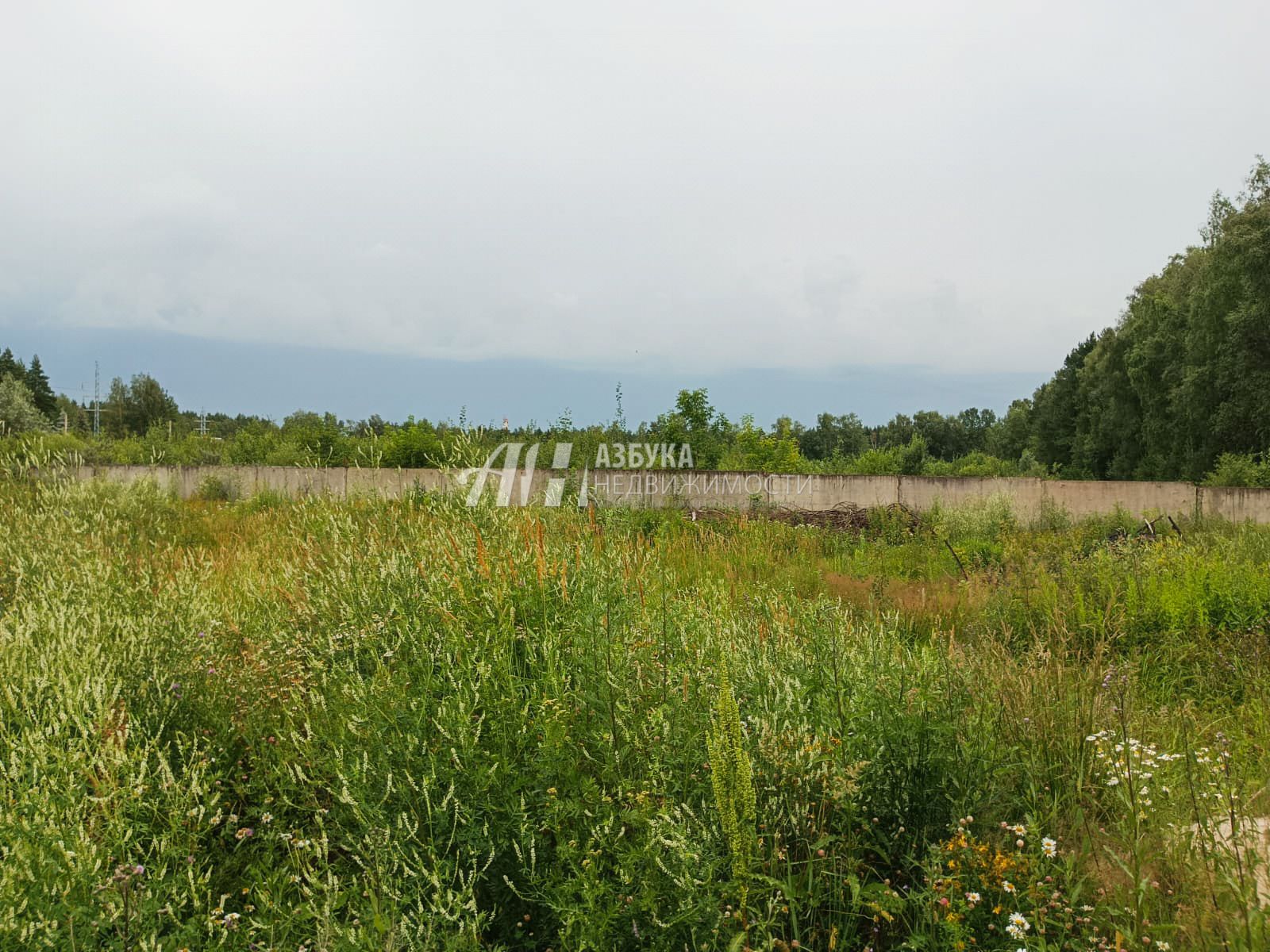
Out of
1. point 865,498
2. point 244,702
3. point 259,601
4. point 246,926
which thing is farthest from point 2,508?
point 865,498

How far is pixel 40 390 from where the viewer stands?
63.6 m

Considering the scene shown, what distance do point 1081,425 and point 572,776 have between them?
4827cm

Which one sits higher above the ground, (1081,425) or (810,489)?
(1081,425)

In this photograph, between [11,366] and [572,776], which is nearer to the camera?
[572,776]

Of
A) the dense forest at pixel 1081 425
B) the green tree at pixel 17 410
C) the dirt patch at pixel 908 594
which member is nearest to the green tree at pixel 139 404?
the dense forest at pixel 1081 425

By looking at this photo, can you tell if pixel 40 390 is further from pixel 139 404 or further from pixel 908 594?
pixel 908 594

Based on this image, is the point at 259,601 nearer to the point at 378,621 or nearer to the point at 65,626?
the point at 65,626

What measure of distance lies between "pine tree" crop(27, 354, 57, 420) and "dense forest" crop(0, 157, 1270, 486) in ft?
8.17

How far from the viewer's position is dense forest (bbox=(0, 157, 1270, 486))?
49.3 feet

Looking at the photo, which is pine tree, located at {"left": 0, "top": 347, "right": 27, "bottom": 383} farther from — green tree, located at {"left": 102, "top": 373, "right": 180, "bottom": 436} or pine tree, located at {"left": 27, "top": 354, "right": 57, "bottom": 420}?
green tree, located at {"left": 102, "top": 373, "right": 180, "bottom": 436}

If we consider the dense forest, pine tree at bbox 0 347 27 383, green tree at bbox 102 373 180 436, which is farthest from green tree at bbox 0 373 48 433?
pine tree at bbox 0 347 27 383

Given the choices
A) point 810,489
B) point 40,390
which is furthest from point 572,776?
point 40,390

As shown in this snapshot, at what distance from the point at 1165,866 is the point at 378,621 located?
3129 millimetres

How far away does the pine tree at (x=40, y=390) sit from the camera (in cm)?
6047
